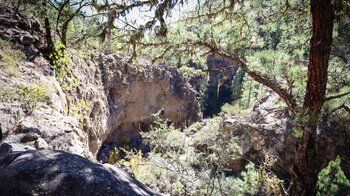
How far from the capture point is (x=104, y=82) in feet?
35.8

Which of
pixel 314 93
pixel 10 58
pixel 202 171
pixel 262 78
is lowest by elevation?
pixel 202 171

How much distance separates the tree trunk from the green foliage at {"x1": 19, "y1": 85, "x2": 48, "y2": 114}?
348 cm

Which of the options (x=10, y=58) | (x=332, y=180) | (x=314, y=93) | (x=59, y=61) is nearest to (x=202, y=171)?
(x=332, y=180)

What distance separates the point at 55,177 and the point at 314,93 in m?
2.38

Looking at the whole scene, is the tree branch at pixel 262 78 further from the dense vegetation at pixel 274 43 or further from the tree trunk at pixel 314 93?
the tree trunk at pixel 314 93

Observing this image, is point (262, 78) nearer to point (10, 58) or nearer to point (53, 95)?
point (53, 95)

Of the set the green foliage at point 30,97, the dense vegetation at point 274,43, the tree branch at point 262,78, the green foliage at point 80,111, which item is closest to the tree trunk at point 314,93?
the dense vegetation at point 274,43

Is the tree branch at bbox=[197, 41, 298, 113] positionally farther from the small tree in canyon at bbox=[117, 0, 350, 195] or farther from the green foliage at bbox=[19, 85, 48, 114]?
the green foliage at bbox=[19, 85, 48, 114]

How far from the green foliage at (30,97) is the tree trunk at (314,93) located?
348 centimetres

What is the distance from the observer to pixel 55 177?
6.07 ft

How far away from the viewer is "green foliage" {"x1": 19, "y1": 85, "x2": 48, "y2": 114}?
3.84m

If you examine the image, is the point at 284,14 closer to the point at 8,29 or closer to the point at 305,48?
the point at 305,48

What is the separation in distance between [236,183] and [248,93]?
731 inches

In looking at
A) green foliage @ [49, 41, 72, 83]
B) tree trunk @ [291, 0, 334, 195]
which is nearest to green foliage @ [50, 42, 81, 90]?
green foliage @ [49, 41, 72, 83]
